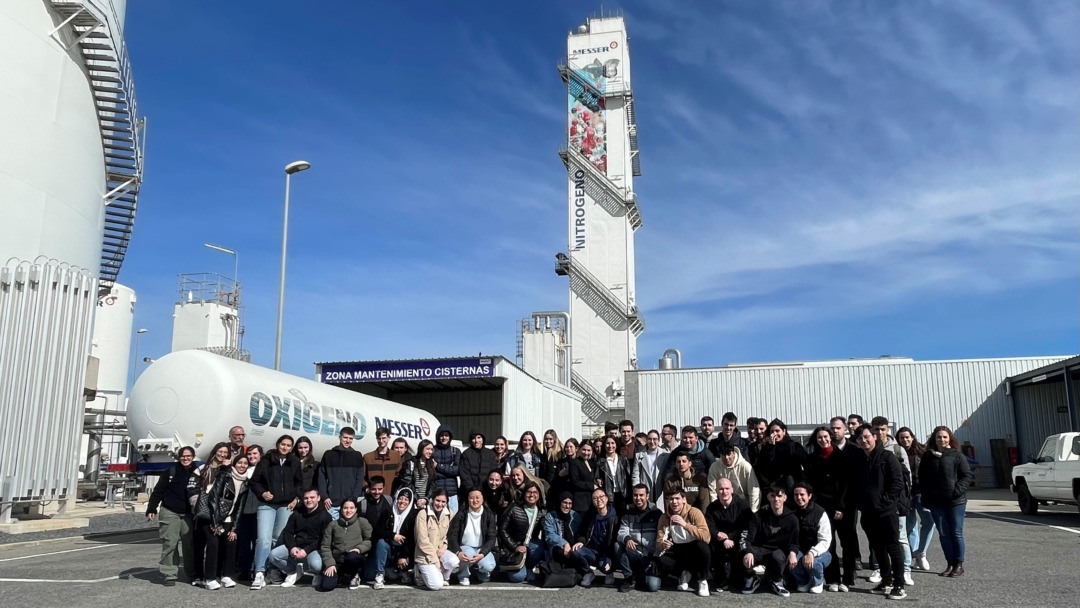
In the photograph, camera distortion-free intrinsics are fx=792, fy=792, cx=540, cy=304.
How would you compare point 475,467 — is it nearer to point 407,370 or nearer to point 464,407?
point 407,370

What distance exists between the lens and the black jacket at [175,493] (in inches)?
367

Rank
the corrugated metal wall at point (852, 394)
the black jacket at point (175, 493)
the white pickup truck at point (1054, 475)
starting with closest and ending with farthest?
the black jacket at point (175, 493)
the white pickup truck at point (1054, 475)
the corrugated metal wall at point (852, 394)

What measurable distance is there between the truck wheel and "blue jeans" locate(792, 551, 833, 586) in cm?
1260

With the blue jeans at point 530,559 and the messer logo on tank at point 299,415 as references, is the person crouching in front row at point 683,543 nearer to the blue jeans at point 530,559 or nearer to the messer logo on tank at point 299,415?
the blue jeans at point 530,559

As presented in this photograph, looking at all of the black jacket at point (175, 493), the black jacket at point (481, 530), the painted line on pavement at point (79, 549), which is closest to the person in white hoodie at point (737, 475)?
the black jacket at point (481, 530)

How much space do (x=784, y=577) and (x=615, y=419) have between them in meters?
36.0

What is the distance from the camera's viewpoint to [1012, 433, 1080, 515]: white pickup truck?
1627 cm

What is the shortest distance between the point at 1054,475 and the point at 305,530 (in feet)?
51.3

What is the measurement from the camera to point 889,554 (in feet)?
26.3

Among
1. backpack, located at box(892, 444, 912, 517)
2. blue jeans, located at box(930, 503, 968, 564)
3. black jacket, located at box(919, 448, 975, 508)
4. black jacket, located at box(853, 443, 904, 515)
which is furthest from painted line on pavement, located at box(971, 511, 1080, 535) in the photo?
black jacket, located at box(853, 443, 904, 515)

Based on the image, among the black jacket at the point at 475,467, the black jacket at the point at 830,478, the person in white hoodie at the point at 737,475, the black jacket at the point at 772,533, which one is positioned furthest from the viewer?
the black jacket at the point at 475,467

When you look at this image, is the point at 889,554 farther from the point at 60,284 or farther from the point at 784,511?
the point at 60,284

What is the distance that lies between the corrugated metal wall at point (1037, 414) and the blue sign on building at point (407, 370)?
19.9 m

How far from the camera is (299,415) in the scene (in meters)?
14.4
